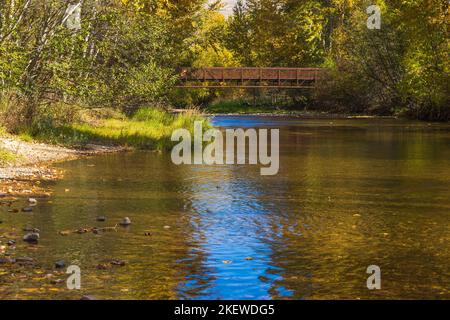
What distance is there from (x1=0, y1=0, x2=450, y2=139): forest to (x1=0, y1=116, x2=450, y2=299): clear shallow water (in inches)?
220

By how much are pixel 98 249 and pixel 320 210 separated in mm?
6020

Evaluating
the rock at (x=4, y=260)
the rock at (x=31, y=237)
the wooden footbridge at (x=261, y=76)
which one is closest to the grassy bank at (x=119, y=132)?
the rock at (x=31, y=237)

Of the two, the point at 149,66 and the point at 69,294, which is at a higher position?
the point at 149,66

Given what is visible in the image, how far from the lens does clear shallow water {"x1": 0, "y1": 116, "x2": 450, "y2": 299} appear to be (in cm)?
1127

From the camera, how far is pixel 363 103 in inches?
3295

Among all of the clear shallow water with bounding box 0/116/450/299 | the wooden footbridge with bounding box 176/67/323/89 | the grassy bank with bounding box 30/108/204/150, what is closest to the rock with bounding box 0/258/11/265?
the clear shallow water with bounding box 0/116/450/299

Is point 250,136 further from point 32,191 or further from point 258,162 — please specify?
point 32,191

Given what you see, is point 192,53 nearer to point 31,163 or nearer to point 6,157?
point 31,163

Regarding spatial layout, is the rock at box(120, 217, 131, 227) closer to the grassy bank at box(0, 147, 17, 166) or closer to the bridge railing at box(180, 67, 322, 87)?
the grassy bank at box(0, 147, 17, 166)

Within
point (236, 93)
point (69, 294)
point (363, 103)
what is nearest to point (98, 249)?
point (69, 294)

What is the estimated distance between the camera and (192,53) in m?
72.2

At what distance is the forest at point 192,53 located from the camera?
1225 inches

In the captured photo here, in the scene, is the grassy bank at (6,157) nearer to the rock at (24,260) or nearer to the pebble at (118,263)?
the rock at (24,260)

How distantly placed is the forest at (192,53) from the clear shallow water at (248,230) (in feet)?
18.3
